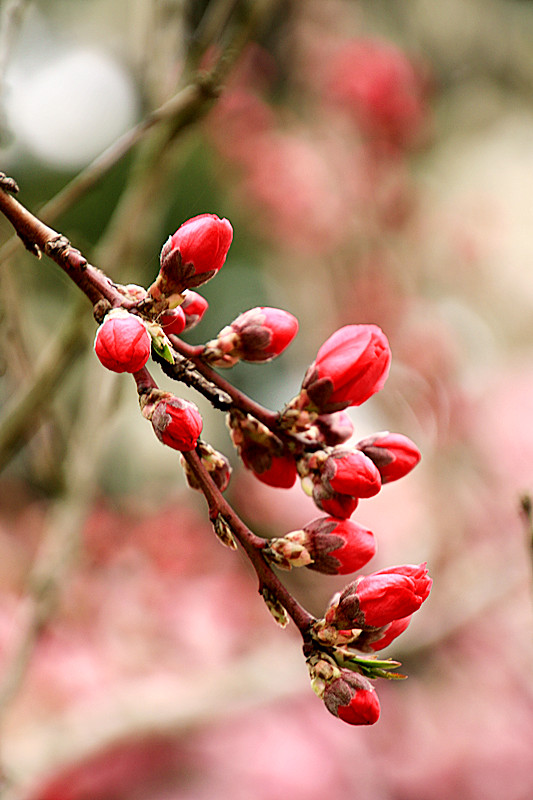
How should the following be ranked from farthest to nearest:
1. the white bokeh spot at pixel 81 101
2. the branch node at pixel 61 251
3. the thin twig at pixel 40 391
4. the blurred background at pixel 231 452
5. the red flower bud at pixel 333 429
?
the white bokeh spot at pixel 81 101 < the blurred background at pixel 231 452 < the thin twig at pixel 40 391 < the red flower bud at pixel 333 429 < the branch node at pixel 61 251

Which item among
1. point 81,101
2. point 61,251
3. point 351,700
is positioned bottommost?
point 351,700

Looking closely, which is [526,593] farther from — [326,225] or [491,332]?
[491,332]

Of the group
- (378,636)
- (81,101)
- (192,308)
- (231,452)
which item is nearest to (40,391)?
(192,308)

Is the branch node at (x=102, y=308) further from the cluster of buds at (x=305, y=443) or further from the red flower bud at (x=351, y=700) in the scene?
the red flower bud at (x=351, y=700)

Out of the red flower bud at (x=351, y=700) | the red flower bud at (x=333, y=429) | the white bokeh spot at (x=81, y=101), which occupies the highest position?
the white bokeh spot at (x=81, y=101)

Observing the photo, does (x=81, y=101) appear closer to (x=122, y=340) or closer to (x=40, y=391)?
(x=40, y=391)

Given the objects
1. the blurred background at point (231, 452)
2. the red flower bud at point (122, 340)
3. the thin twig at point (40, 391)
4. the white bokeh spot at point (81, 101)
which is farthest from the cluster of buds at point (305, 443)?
the white bokeh spot at point (81, 101)
